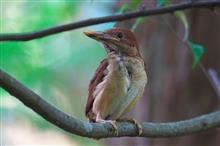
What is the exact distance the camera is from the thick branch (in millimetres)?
1437

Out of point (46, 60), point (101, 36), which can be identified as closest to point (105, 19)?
point (101, 36)

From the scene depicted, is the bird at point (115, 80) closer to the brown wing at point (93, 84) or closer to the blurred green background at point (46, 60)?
the brown wing at point (93, 84)

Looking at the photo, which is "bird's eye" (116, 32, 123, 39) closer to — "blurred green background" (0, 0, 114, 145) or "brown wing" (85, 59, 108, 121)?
"brown wing" (85, 59, 108, 121)

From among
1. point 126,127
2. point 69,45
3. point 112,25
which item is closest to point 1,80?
point 126,127

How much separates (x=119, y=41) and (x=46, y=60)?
2411 mm

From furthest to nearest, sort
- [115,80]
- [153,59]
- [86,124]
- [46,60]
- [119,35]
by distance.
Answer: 1. [46,60]
2. [153,59]
3. [119,35]
4. [115,80]
5. [86,124]

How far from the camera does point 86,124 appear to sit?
1.75m

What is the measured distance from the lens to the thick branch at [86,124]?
1.44m

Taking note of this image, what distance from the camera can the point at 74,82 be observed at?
6238 mm

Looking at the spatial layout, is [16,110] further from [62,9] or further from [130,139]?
[130,139]

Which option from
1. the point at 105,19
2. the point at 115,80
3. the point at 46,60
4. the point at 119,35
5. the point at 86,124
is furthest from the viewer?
the point at 46,60

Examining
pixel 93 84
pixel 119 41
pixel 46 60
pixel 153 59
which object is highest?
pixel 119 41

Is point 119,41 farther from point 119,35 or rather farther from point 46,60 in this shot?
point 46,60

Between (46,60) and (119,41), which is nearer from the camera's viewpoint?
(119,41)
